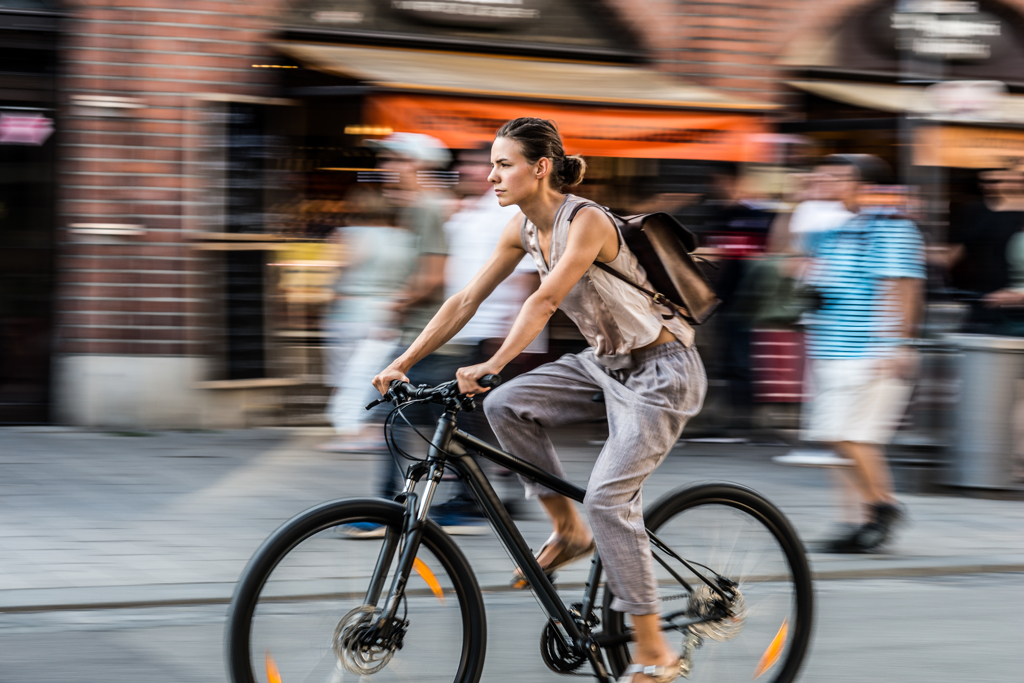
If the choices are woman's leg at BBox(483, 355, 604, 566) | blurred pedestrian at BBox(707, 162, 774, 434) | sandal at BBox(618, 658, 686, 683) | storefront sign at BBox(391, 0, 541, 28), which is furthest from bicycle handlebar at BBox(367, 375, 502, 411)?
storefront sign at BBox(391, 0, 541, 28)

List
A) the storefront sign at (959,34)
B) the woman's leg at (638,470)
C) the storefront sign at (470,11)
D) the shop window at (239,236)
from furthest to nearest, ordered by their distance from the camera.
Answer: the storefront sign at (959,34) → the storefront sign at (470,11) → the shop window at (239,236) → the woman's leg at (638,470)

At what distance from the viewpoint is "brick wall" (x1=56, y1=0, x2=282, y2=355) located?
28.1 ft

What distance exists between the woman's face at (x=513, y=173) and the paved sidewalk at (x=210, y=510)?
3.89 feet

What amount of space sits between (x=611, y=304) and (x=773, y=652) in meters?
1.19

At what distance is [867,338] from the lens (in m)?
5.64

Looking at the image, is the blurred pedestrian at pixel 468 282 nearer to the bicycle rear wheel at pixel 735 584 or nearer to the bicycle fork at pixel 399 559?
the bicycle rear wheel at pixel 735 584

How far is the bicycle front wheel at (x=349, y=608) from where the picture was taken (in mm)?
2877

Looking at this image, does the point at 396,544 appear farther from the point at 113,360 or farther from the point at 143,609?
the point at 113,360

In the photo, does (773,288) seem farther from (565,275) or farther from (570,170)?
(565,275)

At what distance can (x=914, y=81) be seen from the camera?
10.2 m

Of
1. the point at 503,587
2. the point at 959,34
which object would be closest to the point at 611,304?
the point at 503,587

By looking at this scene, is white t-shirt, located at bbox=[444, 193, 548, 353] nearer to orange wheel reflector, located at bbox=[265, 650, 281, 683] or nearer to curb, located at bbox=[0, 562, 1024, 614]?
curb, located at bbox=[0, 562, 1024, 614]

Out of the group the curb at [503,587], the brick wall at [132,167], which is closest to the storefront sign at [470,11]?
the brick wall at [132,167]

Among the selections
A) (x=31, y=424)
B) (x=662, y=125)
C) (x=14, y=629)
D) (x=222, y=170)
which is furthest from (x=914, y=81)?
(x=14, y=629)
